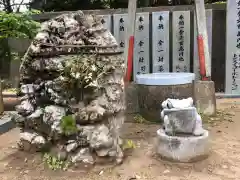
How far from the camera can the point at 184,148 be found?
361 cm

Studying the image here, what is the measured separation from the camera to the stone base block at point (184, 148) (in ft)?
11.8

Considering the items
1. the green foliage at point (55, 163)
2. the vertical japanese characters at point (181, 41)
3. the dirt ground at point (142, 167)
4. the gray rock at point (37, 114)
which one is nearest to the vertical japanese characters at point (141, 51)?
the vertical japanese characters at point (181, 41)

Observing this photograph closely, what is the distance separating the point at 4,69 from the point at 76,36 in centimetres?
647

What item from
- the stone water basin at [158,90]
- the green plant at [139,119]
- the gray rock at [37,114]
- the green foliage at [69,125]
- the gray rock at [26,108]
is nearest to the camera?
the green foliage at [69,125]

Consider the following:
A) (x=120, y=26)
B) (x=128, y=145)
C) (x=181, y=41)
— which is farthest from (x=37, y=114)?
(x=181, y=41)

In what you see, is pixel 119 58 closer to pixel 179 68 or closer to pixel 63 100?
pixel 63 100

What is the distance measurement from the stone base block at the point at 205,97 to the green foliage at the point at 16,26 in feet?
11.1

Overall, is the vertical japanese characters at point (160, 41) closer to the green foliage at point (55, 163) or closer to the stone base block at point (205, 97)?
the stone base block at point (205, 97)

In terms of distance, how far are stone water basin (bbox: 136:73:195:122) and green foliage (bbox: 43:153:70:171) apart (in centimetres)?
236

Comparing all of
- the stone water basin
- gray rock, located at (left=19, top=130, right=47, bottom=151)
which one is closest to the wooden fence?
the stone water basin

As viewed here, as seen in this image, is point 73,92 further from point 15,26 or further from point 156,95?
point 15,26

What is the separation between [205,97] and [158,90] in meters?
0.99

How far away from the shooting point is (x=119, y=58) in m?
4.06

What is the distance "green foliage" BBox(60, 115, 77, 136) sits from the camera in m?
3.50
